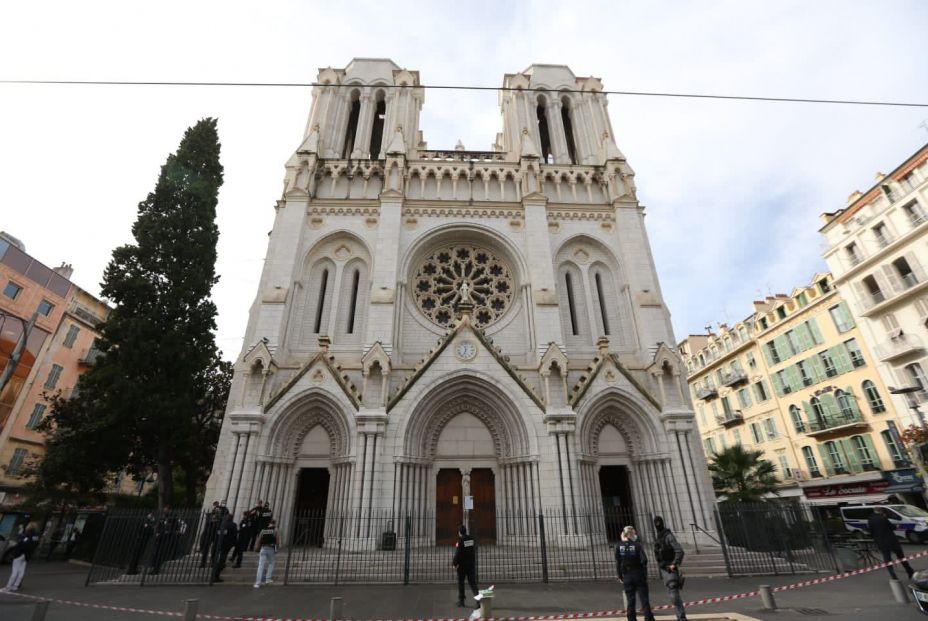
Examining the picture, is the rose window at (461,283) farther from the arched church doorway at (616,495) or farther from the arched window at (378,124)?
the arched window at (378,124)

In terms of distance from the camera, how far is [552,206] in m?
20.2

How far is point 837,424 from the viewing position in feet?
81.4

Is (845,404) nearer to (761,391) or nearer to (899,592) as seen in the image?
(761,391)

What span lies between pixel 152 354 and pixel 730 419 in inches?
1464

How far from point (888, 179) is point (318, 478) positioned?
106 feet

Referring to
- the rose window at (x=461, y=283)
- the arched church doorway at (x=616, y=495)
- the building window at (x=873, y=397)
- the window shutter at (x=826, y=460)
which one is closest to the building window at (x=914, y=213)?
the building window at (x=873, y=397)

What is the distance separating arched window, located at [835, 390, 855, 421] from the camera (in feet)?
79.2

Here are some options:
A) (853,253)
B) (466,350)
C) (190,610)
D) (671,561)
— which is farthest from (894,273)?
(190,610)

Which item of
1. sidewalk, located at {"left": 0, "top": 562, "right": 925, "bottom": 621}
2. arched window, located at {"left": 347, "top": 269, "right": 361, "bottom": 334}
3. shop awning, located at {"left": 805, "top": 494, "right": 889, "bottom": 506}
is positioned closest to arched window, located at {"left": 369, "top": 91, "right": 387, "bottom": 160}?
arched window, located at {"left": 347, "top": 269, "right": 361, "bottom": 334}

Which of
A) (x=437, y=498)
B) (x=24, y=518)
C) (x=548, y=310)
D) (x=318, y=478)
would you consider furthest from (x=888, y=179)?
(x=24, y=518)

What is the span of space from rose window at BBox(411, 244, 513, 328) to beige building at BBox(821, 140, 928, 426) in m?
20.3

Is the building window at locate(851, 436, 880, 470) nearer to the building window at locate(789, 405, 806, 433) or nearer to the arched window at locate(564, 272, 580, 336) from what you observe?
the building window at locate(789, 405, 806, 433)

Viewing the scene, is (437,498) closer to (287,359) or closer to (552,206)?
(287,359)

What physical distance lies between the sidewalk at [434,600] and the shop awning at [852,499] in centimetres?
1716
